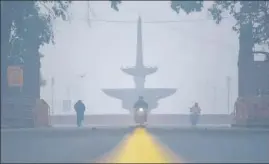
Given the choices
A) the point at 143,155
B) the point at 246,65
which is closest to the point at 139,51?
the point at 246,65

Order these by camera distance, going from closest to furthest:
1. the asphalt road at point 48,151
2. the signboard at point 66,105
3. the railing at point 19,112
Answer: the asphalt road at point 48,151 < the railing at point 19,112 < the signboard at point 66,105

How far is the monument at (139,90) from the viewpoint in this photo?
318 feet

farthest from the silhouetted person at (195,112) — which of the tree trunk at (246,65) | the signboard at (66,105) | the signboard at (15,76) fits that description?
the signboard at (66,105)

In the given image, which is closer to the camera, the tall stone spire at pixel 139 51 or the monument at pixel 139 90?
the tall stone spire at pixel 139 51

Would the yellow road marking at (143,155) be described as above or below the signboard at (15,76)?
below

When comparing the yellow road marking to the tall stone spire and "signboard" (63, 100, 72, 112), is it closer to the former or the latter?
"signboard" (63, 100, 72, 112)

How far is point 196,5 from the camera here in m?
30.1

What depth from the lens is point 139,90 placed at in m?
98.8

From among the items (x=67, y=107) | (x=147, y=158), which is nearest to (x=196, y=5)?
(x=147, y=158)

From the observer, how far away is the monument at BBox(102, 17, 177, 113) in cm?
9706

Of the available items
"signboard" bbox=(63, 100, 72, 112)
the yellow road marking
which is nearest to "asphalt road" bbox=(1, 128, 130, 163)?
the yellow road marking

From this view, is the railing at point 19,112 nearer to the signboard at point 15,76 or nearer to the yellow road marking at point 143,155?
the signboard at point 15,76

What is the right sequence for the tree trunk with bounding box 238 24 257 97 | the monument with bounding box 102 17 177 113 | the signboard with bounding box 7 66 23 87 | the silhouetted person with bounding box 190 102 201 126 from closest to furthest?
the signboard with bounding box 7 66 23 87
the tree trunk with bounding box 238 24 257 97
the silhouetted person with bounding box 190 102 201 126
the monument with bounding box 102 17 177 113

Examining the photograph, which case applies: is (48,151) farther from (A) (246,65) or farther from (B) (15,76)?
(A) (246,65)
